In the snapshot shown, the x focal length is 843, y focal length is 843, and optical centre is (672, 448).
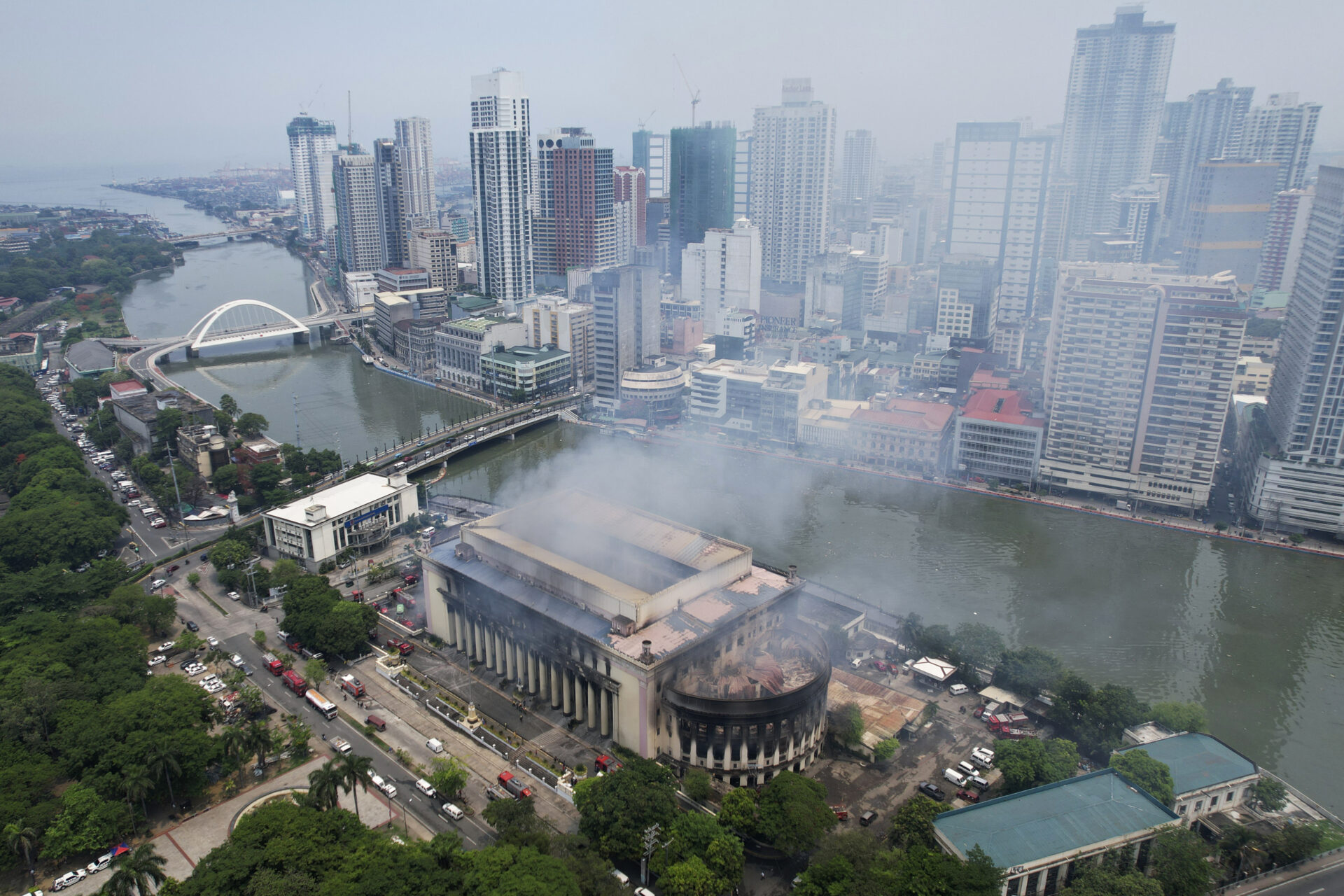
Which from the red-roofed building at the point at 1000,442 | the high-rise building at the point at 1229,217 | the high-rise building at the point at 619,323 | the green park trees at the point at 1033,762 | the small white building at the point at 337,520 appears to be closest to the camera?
the green park trees at the point at 1033,762

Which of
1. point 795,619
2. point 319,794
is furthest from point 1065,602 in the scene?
point 319,794

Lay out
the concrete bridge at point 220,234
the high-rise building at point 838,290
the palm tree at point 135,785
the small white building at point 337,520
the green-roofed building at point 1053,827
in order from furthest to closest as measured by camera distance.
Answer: the concrete bridge at point 220,234 < the high-rise building at point 838,290 < the small white building at point 337,520 < the palm tree at point 135,785 < the green-roofed building at point 1053,827

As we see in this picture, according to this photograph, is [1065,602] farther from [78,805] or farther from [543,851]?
[78,805]

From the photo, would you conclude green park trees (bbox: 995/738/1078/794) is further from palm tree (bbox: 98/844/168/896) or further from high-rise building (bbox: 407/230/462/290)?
high-rise building (bbox: 407/230/462/290)

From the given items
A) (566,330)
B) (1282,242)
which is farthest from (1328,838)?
(1282,242)

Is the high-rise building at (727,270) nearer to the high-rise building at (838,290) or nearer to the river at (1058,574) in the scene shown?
the high-rise building at (838,290)

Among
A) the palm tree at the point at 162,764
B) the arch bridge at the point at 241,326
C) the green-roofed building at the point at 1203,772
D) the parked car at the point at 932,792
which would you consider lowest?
Result: the parked car at the point at 932,792

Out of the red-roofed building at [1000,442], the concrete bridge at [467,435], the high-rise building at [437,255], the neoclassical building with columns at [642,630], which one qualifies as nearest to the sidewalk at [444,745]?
the neoclassical building with columns at [642,630]
